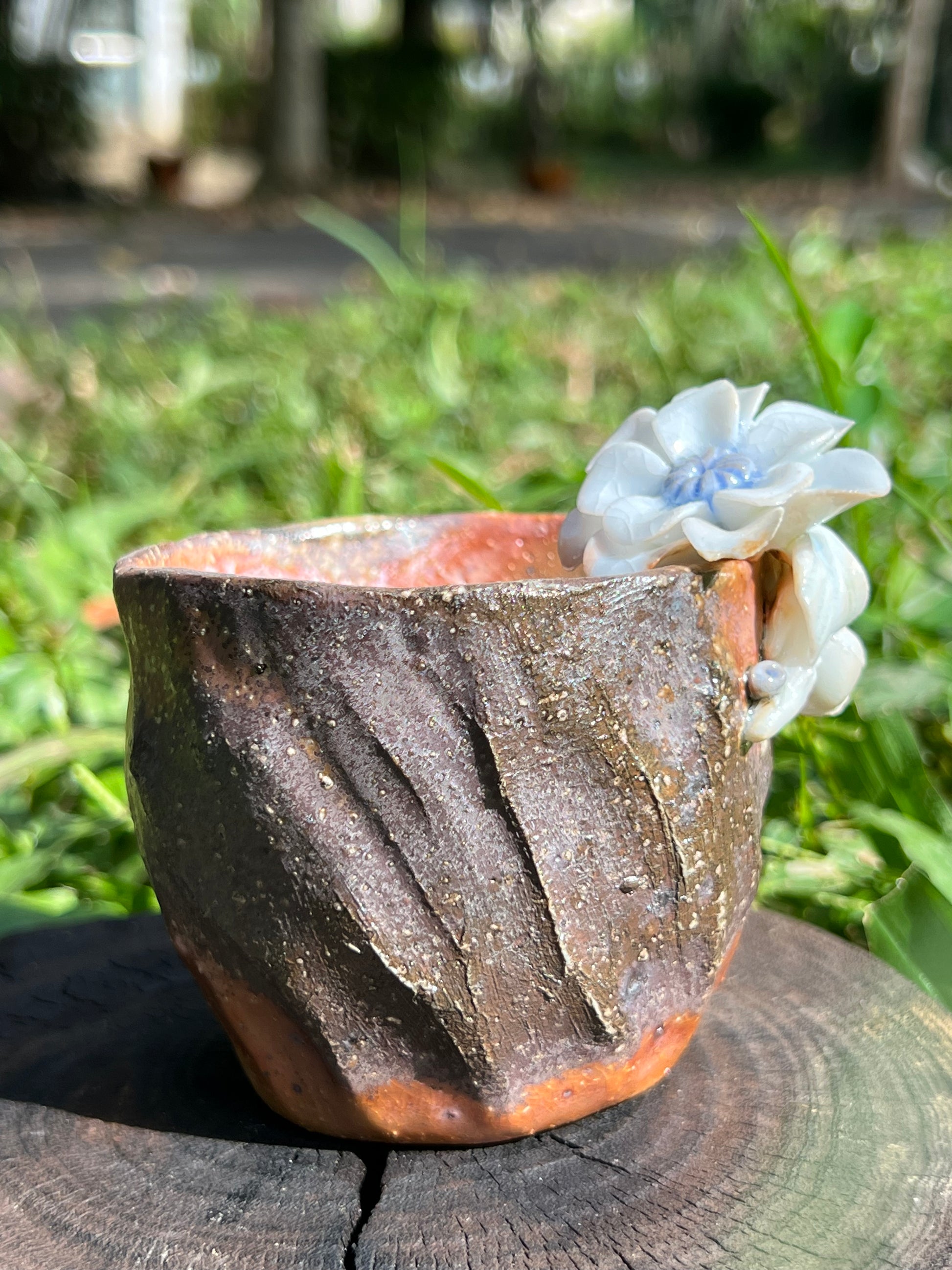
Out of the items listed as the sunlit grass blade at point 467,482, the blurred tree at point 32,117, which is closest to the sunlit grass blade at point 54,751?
the sunlit grass blade at point 467,482

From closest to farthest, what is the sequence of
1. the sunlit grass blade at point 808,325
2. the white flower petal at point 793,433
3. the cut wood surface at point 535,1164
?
the cut wood surface at point 535,1164 → the white flower petal at point 793,433 → the sunlit grass blade at point 808,325

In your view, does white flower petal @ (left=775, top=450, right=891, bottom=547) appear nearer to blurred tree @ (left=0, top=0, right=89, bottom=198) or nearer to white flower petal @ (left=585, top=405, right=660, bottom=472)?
white flower petal @ (left=585, top=405, right=660, bottom=472)

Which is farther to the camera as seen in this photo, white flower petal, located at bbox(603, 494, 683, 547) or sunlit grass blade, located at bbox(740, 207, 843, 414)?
sunlit grass blade, located at bbox(740, 207, 843, 414)

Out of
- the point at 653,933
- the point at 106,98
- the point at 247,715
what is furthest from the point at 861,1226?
the point at 106,98

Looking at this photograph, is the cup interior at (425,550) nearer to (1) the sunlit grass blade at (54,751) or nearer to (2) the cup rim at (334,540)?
(2) the cup rim at (334,540)

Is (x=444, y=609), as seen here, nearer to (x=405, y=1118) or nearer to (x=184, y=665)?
(x=184, y=665)

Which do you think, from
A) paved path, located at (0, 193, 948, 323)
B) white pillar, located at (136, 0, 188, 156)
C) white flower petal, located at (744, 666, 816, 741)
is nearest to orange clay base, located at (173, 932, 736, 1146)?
white flower petal, located at (744, 666, 816, 741)
